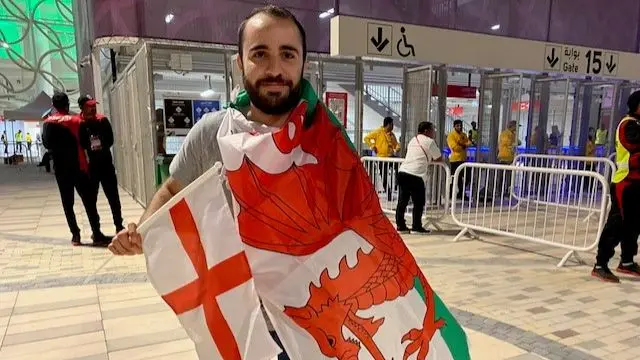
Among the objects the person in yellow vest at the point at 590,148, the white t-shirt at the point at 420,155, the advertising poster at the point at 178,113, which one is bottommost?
the person in yellow vest at the point at 590,148

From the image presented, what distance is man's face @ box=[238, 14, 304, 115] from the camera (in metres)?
1.22

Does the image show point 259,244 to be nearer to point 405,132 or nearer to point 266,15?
point 266,15

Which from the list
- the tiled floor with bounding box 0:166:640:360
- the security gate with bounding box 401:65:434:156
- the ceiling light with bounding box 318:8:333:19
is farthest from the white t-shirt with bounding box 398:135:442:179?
the ceiling light with bounding box 318:8:333:19

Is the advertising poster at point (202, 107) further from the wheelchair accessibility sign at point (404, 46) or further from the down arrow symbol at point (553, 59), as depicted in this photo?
the down arrow symbol at point (553, 59)

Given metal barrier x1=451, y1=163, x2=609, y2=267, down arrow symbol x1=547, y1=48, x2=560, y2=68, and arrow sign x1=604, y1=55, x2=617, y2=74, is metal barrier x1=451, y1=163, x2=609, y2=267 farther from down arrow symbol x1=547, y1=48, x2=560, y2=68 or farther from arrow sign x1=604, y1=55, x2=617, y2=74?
arrow sign x1=604, y1=55, x2=617, y2=74

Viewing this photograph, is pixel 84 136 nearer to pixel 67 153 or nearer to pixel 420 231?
pixel 67 153

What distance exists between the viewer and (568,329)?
2977mm

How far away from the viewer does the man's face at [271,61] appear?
1221mm

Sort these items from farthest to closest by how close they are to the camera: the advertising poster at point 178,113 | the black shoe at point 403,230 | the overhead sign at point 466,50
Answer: the advertising poster at point 178,113, the black shoe at point 403,230, the overhead sign at point 466,50

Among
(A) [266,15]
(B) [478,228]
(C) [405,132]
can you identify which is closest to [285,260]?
(A) [266,15]

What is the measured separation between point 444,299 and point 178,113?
4.77 meters

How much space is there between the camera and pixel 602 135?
1075 centimetres

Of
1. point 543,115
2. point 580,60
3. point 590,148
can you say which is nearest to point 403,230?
point 580,60

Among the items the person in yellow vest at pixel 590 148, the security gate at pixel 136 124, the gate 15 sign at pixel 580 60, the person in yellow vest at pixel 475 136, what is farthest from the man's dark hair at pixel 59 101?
the person in yellow vest at pixel 590 148
